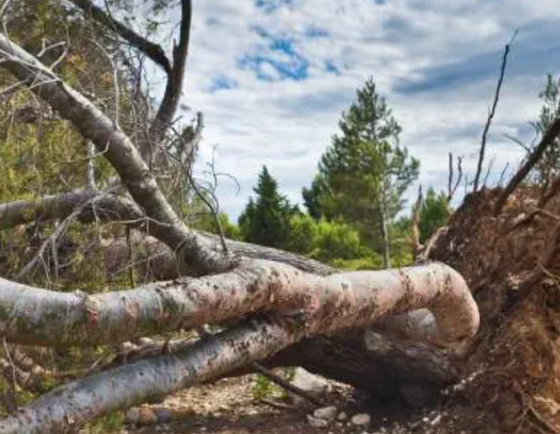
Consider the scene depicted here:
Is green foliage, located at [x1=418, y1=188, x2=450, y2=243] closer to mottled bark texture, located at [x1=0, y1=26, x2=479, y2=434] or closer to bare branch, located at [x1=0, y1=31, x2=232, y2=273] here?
mottled bark texture, located at [x1=0, y1=26, x2=479, y2=434]

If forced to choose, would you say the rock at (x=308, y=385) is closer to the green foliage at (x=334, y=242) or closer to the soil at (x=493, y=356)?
the soil at (x=493, y=356)

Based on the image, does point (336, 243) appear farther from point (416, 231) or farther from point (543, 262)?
point (543, 262)

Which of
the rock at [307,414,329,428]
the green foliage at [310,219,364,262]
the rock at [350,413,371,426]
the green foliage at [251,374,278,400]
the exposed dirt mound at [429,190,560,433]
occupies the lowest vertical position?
the rock at [307,414,329,428]

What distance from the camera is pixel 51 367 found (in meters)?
4.82

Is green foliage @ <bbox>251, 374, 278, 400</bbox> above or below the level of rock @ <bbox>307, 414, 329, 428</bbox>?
above

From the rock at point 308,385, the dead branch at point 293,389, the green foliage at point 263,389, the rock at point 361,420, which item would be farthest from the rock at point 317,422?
the green foliage at point 263,389

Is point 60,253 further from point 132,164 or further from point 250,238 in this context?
point 250,238

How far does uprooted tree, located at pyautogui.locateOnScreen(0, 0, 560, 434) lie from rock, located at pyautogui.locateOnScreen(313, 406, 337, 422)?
28 cm

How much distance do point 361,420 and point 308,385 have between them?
0.86 metres

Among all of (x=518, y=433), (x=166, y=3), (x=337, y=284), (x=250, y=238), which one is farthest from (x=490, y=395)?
(x=250, y=238)

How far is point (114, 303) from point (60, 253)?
206 centimetres

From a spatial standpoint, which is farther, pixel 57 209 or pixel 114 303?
pixel 57 209

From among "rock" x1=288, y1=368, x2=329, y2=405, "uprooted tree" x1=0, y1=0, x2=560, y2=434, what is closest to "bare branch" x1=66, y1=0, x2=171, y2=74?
Answer: "uprooted tree" x1=0, y1=0, x2=560, y2=434

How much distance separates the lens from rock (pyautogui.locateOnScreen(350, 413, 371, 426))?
20.0ft
